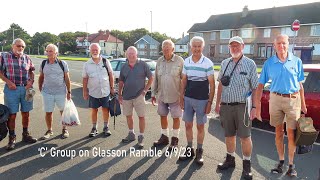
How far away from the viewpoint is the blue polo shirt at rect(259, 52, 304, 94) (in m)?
3.92

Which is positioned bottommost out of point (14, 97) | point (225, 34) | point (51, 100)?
point (51, 100)

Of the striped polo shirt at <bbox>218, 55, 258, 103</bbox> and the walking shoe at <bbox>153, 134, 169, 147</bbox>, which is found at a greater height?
the striped polo shirt at <bbox>218, 55, 258, 103</bbox>

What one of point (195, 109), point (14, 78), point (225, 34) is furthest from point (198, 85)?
point (225, 34)

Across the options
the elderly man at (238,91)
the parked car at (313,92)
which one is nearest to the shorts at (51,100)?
the elderly man at (238,91)

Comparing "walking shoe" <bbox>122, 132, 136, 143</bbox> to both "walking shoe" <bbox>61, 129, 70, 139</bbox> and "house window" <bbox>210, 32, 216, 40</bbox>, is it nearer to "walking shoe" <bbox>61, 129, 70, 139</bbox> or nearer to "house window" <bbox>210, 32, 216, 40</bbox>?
"walking shoe" <bbox>61, 129, 70, 139</bbox>

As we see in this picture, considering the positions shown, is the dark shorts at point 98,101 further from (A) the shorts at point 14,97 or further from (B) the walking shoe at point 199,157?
(B) the walking shoe at point 199,157

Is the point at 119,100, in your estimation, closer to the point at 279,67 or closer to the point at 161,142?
the point at 161,142

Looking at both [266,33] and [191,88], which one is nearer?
[191,88]

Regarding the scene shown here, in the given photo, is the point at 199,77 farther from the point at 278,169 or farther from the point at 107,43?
the point at 107,43

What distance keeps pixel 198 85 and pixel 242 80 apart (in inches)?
28.2

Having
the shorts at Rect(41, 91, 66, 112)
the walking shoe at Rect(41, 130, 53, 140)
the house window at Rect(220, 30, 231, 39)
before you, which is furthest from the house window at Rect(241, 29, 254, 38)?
the walking shoe at Rect(41, 130, 53, 140)

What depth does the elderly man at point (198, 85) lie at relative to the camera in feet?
14.2

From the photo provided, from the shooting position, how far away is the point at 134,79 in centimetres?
523

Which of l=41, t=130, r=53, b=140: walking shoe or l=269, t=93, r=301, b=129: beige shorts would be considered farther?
l=41, t=130, r=53, b=140: walking shoe
